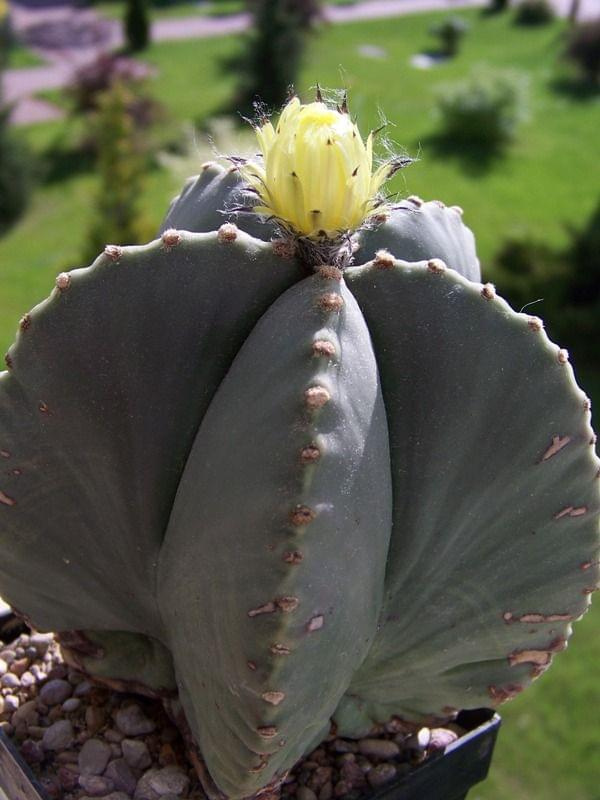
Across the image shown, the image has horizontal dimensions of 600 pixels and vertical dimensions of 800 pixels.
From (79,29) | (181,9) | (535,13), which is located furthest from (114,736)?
(181,9)

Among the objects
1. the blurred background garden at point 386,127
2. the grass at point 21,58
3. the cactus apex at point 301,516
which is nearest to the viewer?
the cactus apex at point 301,516

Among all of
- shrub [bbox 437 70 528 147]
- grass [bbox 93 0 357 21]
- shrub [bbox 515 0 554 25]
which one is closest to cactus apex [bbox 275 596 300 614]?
shrub [bbox 437 70 528 147]

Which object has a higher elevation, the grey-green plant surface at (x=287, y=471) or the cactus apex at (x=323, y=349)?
the cactus apex at (x=323, y=349)

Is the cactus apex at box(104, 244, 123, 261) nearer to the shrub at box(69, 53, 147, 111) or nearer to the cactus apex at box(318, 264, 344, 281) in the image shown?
the cactus apex at box(318, 264, 344, 281)

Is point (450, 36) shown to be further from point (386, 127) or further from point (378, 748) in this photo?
point (378, 748)

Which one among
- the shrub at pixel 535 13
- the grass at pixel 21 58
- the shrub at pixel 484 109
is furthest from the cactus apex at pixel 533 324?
the shrub at pixel 535 13

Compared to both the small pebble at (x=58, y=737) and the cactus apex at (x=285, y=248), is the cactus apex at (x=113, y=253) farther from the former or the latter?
the small pebble at (x=58, y=737)
